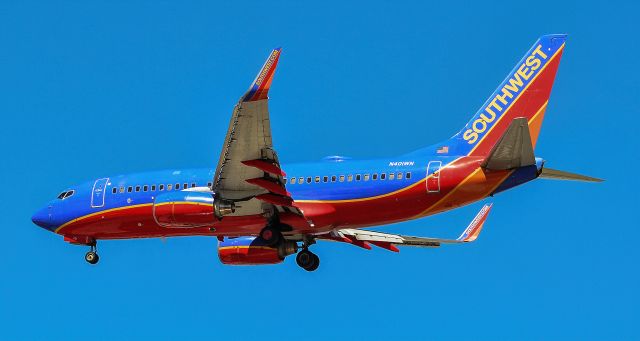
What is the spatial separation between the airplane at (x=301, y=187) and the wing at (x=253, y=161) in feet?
0.16

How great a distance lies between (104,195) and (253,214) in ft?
24.6

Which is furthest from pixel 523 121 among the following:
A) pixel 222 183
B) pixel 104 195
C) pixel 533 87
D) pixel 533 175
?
pixel 104 195

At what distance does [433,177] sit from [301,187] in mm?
5775

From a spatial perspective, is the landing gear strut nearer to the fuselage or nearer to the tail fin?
the fuselage

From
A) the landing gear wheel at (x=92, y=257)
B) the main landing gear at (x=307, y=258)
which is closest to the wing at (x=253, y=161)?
the main landing gear at (x=307, y=258)

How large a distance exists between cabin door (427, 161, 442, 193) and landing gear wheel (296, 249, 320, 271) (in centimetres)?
796

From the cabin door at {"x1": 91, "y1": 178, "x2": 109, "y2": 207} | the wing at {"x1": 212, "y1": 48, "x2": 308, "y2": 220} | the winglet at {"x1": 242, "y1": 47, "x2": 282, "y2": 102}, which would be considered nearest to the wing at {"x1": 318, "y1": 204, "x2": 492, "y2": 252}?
the wing at {"x1": 212, "y1": 48, "x2": 308, "y2": 220}

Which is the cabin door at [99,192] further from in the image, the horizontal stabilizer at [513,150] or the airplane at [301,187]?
the horizontal stabilizer at [513,150]

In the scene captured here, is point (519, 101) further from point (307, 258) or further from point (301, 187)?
point (307, 258)

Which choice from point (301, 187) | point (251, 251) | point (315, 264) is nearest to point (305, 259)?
point (315, 264)

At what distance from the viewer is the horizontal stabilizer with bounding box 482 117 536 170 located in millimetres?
44312

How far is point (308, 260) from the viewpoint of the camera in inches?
2127

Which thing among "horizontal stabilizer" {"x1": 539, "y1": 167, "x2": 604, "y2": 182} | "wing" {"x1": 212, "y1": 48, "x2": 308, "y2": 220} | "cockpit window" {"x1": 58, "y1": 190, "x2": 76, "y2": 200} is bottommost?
"horizontal stabilizer" {"x1": 539, "y1": 167, "x2": 604, "y2": 182}

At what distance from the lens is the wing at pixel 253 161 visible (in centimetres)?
4306
